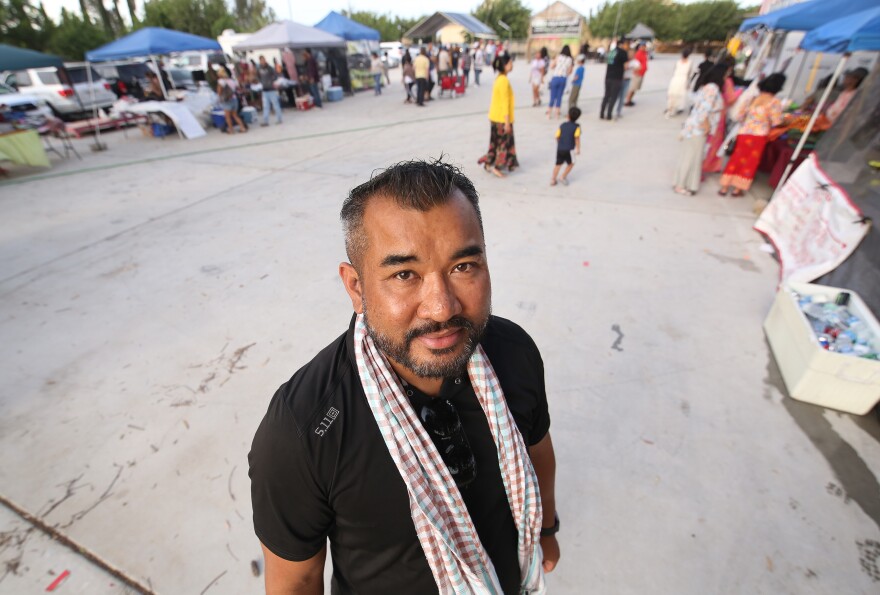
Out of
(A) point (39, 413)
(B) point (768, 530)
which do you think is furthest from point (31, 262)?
(B) point (768, 530)

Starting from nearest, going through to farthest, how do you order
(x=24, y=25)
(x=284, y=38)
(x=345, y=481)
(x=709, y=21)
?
(x=345, y=481)
(x=284, y=38)
(x=24, y=25)
(x=709, y=21)

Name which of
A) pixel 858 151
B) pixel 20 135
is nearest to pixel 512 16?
pixel 20 135

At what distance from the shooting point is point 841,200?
11.5 ft

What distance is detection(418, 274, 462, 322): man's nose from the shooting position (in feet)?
3.10

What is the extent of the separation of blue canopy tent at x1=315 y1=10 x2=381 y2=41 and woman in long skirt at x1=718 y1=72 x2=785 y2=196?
14.8 meters

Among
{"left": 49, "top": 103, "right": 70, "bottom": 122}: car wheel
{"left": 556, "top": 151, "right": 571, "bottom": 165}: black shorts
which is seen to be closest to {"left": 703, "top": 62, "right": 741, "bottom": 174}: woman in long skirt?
{"left": 556, "top": 151, "right": 571, "bottom": 165}: black shorts

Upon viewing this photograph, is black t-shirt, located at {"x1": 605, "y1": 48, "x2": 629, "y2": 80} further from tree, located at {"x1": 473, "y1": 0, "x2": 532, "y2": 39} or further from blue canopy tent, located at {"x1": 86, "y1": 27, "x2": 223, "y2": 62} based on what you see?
tree, located at {"x1": 473, "y1": 0, "x2": 532, "y2": 39}

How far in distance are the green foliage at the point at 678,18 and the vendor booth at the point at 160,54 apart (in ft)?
160

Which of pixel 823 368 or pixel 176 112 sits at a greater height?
pixel 176 112

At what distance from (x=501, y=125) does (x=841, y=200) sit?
428 centimetres

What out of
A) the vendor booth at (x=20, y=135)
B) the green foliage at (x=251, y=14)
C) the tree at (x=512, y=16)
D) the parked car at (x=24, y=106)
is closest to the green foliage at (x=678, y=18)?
the tree at (x=512, y=16)

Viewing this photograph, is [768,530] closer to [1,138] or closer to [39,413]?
[39,413]

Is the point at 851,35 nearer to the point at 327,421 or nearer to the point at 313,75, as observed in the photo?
the point at 327,421

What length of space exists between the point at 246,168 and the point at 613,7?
6258 centimetres
